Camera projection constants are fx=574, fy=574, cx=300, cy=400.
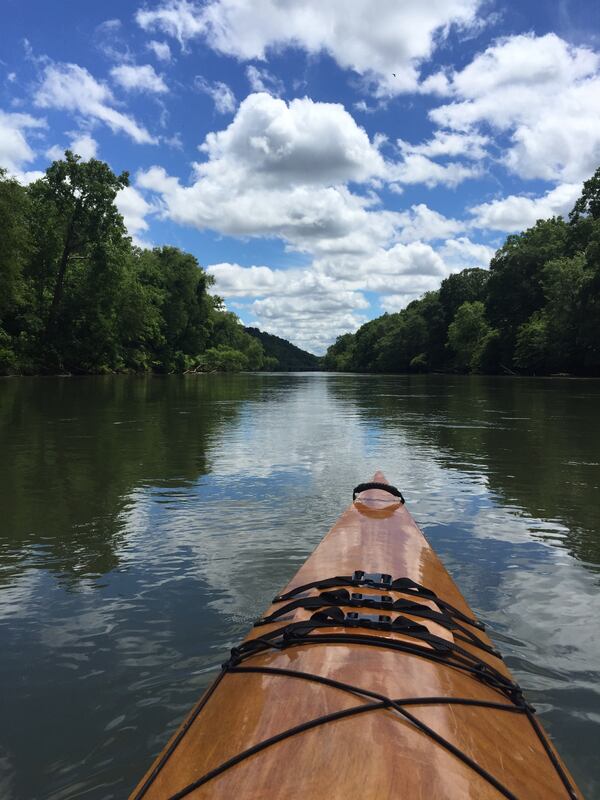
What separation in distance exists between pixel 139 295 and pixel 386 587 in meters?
57.8

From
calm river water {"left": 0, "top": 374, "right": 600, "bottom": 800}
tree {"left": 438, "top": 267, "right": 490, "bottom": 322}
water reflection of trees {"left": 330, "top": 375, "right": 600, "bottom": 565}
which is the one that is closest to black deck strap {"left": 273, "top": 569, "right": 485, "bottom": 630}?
calm river water {"left": 0, "top": 374, "right": 600, "bottom": 800}

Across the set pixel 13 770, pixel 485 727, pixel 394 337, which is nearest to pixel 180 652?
pixel 13 770

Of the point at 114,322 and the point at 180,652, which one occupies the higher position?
the point at 114,322

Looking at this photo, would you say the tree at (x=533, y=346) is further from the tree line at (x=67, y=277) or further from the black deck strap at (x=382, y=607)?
→ the black deck strap at (x=382, y=607)

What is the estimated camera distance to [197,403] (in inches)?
973

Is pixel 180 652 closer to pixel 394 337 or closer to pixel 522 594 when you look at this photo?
pixel 522 594

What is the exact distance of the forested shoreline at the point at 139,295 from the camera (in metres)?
45.1

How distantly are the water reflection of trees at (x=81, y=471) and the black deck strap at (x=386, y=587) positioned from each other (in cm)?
260

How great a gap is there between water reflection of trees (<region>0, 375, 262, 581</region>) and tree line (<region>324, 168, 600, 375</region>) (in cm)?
3897

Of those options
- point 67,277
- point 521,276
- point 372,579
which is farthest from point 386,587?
point 521,276

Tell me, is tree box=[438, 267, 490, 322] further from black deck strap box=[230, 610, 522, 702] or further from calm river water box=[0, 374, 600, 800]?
black deck strap box=[230, 610, 522, 702]

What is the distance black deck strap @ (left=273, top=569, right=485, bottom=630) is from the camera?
332 cm

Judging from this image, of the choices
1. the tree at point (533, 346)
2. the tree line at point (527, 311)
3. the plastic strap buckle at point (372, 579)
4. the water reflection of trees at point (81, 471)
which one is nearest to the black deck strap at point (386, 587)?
the plastic strap buckle at point (372, 579)

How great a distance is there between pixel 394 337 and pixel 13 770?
125671mm
